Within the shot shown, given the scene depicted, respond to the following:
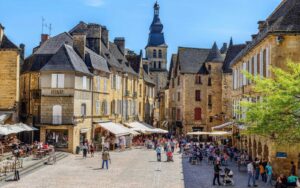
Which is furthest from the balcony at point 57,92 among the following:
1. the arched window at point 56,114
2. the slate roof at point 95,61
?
the slate roof at point 95,61

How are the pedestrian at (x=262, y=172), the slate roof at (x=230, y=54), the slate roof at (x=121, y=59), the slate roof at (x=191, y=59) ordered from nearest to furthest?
the pedestrian at (x=262, y=172) < the slate roof at (x=121, y=59) < the slate roof at (x=230, y=54) < the slate roof at (x=191, y=59)

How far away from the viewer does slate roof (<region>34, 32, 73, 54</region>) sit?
42344mm

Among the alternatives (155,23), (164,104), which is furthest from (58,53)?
(155,23)

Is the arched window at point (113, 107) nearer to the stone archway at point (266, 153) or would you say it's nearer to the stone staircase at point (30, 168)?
the stone staircase at point (30, 168)

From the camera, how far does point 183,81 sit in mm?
61281

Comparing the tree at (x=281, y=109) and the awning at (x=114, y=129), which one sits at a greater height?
the tree at (x=281, y=109)

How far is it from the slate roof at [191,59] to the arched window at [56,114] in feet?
87.4

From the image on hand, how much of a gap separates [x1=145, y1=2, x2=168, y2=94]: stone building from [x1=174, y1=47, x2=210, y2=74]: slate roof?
3902 centimetres

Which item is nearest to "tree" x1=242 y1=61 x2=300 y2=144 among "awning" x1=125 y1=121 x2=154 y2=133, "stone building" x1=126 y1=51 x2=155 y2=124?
"awning" x1=125 y1=121 x2=154 y2=133

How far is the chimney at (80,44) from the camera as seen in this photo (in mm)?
41906

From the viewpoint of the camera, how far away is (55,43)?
42781 mm

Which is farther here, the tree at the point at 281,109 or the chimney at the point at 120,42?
the chimney at the point at 120,42

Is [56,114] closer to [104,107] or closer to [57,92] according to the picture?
[57,92]

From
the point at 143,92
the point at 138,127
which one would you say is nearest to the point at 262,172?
the point at 138,127
